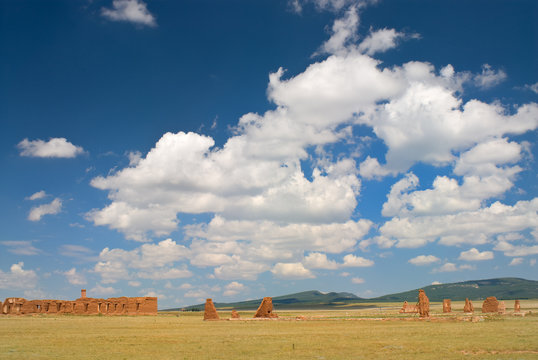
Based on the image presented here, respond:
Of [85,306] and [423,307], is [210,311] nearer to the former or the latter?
[423,307]

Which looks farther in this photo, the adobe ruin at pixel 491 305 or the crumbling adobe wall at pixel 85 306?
the crumbling adobe wall at pixel 85 306

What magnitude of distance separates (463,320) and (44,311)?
236 feet

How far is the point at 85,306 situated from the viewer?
82.5 metres

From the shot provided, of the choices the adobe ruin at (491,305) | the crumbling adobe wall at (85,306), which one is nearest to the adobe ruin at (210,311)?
the crumbling adobe wall at (85,306)

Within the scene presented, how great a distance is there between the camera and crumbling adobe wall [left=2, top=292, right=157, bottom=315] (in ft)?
262

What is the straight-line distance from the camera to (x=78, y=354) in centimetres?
2267

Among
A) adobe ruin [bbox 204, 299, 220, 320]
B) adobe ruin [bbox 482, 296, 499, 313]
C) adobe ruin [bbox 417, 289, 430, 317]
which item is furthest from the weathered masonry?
adobe ruin [bbox 482, 296, 499, 313]

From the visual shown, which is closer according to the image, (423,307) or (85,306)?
(423,307)

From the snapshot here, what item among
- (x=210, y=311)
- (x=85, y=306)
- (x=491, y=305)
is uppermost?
(x=85, y=306)

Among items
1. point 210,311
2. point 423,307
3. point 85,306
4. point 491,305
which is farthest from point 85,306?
point 491,305

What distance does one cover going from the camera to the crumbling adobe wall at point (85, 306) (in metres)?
79.9

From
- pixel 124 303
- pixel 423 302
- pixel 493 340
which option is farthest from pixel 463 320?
pixel 124 303

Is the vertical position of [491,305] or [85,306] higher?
[85,306]

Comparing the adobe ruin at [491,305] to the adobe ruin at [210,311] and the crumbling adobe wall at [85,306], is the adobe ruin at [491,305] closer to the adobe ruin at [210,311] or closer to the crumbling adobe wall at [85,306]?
the adobe ruin at [210,311]
